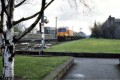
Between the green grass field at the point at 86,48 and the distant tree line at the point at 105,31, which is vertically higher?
the distant tree line at the point at 105,31

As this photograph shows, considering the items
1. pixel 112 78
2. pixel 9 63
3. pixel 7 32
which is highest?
pixel 7 32

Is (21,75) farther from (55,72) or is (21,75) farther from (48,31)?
(48,31)

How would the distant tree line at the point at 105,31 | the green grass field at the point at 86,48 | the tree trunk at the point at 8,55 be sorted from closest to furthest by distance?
the tree trunk at the point at 8,55
the green grass field at the point at 86,48
the distant tree line at the point at 105,31

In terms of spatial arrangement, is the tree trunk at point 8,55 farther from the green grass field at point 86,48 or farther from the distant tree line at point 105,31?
the distant tree line at point 105,31

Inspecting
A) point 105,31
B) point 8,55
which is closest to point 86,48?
point 8,55

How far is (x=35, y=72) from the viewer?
14.0m

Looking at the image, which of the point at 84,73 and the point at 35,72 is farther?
the point at 84,73

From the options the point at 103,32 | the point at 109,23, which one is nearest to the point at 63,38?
the point at 103,32

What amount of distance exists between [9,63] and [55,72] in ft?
12.5

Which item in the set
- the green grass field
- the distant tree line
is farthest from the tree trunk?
the distant tree line

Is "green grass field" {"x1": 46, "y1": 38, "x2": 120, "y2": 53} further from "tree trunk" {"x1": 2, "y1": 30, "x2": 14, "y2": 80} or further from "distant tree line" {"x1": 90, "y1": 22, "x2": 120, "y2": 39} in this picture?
"distant tree line" {"x1": 90, "y1": 22, "x2": 120, "y2": 39}

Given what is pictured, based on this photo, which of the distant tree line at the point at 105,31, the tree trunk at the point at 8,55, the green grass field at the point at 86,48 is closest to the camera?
the tree trunk at the point at 8,55

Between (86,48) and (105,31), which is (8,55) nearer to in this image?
(86,48)

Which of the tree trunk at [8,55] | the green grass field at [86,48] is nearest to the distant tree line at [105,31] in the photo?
the green grass field at [86,48]
